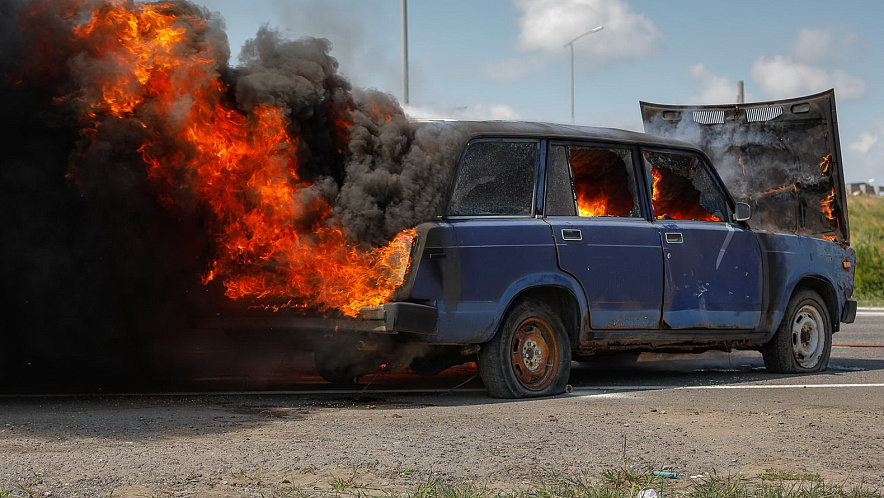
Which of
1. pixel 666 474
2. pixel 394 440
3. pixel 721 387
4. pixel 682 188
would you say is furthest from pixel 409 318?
pixel 682 188

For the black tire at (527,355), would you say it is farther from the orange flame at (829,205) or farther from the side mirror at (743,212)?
the orange flame at (829,205)

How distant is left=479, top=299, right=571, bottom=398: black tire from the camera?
7879 millimetres

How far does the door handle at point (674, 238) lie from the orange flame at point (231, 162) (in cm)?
249

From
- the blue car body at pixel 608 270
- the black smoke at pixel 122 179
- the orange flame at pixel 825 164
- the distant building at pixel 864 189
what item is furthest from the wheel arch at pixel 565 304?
the distant building at pixel 864 189

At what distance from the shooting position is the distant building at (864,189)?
7212 centimetres

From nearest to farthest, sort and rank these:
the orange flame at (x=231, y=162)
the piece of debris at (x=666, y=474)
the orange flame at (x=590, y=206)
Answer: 1. the piece of debris at (x=666, y=474)
2. the orange flame at (x=231, y=162)
3. the orange flame at (x=590, y=206)

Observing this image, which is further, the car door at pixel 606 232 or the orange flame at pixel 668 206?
the orange flame at pixel 668 206

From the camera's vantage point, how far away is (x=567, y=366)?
8.30 meters

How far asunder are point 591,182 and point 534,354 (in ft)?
5.19

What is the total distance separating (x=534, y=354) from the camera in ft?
26.8

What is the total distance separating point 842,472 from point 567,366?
3189 millimetres

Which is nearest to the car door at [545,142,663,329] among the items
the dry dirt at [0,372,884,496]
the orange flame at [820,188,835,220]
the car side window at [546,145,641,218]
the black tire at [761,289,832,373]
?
the car side window at [546,145,641,218]

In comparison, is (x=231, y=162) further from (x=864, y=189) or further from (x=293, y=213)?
(x=864, y=189)

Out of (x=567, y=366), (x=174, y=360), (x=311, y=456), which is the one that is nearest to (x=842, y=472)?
(x=311, y=456)
